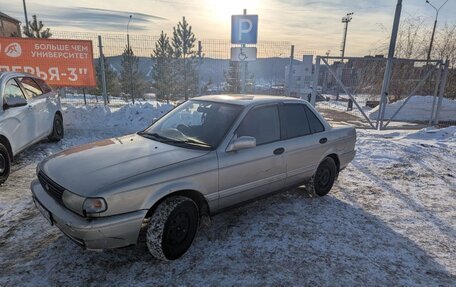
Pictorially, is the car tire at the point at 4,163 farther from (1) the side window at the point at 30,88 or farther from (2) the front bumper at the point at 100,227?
(2) the front bumper at the point at 100,227

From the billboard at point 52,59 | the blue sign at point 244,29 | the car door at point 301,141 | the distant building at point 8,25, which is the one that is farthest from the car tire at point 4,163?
the distant building at point 8,25

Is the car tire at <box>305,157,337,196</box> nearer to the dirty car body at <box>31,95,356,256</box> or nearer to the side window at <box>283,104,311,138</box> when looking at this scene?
the dirty car body at <box>31,95,356,256</box>

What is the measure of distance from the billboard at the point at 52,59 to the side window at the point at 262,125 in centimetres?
849

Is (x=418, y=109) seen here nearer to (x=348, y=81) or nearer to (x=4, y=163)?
(x=348, y=81)

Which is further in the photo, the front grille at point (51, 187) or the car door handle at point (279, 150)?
the car door handle at point (279, 150)

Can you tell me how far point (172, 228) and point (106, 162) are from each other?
94 cm

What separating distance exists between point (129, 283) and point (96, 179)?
1.01 m

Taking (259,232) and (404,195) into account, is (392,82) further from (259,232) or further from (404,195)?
(259,232)

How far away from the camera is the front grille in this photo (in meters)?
2.94

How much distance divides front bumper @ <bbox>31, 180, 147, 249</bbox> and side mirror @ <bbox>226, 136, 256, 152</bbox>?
1.17m

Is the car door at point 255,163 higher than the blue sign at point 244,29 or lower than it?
lower

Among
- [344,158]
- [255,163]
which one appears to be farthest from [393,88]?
[255,163]

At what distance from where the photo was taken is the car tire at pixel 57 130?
23.9 ft

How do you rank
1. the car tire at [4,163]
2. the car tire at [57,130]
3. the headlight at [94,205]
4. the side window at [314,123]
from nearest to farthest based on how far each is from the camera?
the headlight at [94,205], the side window at [314,123], the car tire at [4,163], the car tire at [57,130]
